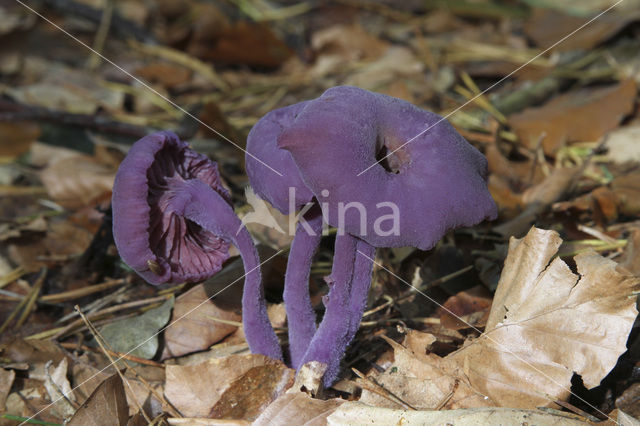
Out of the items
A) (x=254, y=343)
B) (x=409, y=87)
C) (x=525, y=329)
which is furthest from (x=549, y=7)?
(x=254, y=343)

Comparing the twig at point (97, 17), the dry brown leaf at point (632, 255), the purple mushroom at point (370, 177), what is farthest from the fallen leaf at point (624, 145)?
the twig at point (97, 17)

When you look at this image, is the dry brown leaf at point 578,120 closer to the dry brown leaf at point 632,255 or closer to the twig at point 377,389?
the dry brown leaf at point 632,255

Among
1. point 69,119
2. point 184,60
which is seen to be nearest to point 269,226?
point 69,119

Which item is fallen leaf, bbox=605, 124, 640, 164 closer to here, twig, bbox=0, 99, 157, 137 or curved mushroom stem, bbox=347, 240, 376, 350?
curved mushroom stem, bbox=347, 240, 376, 350

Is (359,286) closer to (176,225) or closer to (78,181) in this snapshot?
(176,225)

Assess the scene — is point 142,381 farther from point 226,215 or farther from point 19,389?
point 226,215

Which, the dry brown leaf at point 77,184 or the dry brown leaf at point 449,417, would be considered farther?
the dry brown leaf at point 77,184
